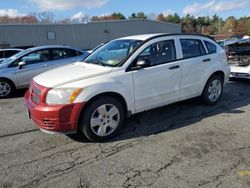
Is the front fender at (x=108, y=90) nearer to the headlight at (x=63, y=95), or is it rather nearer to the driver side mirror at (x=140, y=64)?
the headlight at (x=63, y=95)

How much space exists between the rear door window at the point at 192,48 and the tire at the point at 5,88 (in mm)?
5376

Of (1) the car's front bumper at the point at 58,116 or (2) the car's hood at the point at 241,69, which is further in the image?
(2) the car's hood at the point at 241,69

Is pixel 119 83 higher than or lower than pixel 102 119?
higher

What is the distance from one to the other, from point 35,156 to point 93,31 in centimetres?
2951

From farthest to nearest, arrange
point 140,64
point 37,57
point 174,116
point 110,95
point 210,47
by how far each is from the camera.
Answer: point 37,57 < point 210,47 < point 174,116 < point 140,64 < point 110,95

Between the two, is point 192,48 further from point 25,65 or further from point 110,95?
point 25,65

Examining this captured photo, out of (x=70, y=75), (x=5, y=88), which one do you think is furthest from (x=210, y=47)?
(x=5, y=88)

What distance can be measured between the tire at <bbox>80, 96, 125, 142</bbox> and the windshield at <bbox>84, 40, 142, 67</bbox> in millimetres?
713

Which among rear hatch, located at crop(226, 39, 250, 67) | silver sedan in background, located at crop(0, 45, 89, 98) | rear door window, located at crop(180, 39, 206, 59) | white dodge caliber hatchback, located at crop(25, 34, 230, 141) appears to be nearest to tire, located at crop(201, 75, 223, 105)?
white dodge caliber hatchback, located at crop(25, 34, 230, 141)

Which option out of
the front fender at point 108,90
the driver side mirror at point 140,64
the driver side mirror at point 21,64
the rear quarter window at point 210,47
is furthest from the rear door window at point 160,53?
the driver side mirror at point 21,64

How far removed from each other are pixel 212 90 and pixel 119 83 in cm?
269

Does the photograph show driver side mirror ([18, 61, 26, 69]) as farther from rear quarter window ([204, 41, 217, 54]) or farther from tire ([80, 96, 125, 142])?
rear quarter window ([204, 41, 217, 54])

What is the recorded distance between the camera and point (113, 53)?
15.8ft

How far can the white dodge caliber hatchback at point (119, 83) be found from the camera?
12.4 ft
